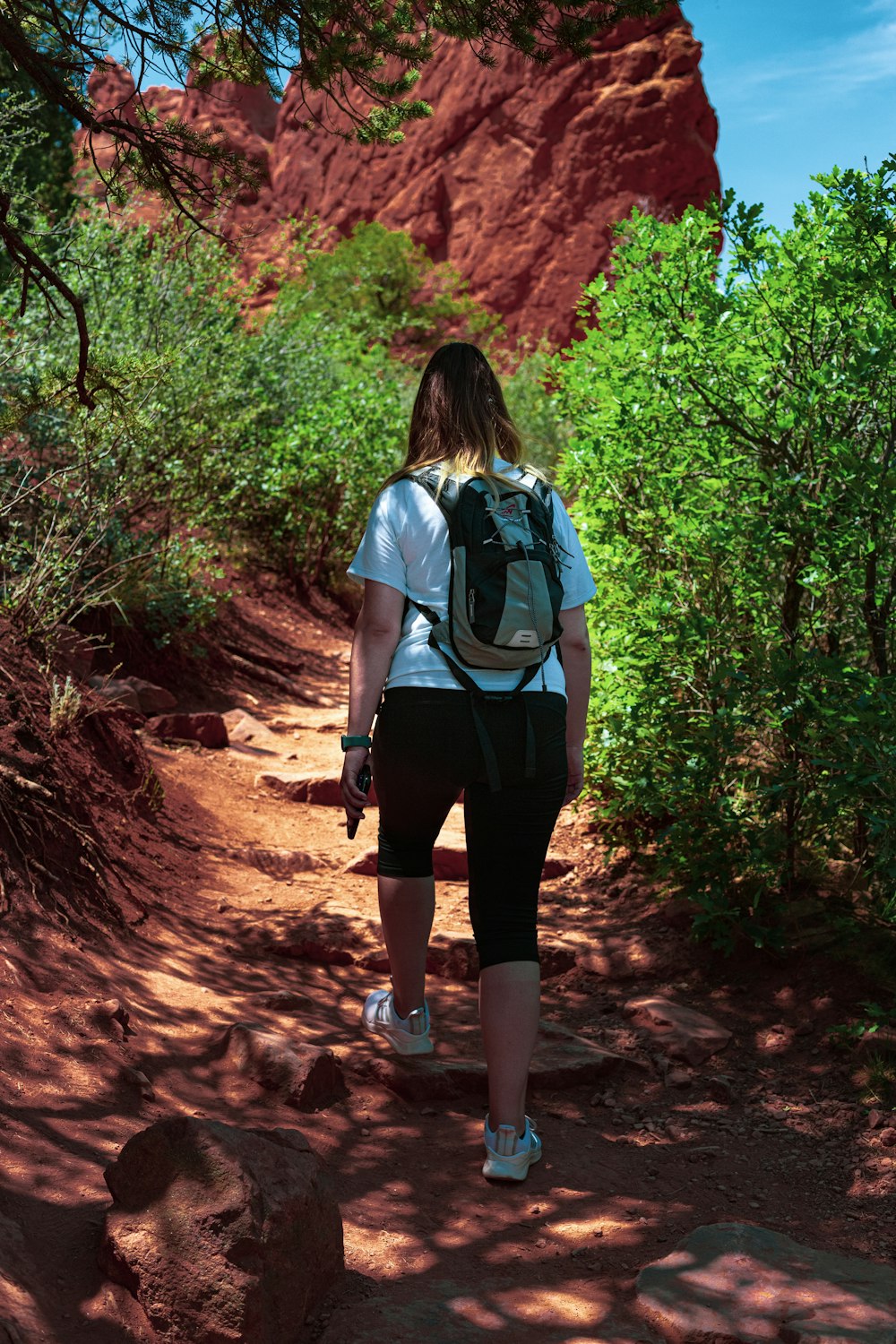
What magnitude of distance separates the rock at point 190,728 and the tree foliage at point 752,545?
9.33 feet

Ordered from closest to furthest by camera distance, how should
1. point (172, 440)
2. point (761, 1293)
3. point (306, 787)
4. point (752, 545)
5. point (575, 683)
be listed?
1. point (761, 1293)
2. point (575, 683)
3. point (752, 545)
4. point (306, 787)
5. point (172, 440)

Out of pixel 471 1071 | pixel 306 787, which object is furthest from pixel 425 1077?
pixel 306 787

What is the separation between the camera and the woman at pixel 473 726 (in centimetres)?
282

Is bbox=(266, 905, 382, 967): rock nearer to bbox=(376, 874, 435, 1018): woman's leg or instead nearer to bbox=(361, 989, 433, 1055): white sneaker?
bbox=(361, 989, 433, 1055): white sneaker

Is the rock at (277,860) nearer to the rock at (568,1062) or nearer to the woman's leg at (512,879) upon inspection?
the rock at (568,1062)

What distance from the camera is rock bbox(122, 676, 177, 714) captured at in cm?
721

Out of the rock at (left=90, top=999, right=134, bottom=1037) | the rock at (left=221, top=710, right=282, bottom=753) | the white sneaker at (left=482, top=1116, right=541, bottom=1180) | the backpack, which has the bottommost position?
the white sneaker at (left=482, top=1116, right=541, bottom=1180)

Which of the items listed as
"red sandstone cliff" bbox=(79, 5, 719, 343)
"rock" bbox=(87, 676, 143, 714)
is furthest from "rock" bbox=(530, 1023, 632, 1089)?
"red sandstone cliff" bbox=(79, 5, 719, 343)

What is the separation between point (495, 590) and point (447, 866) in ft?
9.70

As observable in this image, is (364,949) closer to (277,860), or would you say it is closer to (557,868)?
(277,860)

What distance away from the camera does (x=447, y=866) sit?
556cm

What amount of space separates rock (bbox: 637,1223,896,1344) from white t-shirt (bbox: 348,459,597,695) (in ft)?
4.19

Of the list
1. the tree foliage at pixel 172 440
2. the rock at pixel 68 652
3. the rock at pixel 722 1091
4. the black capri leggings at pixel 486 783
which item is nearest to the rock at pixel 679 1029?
the rock at pixel 722 1091

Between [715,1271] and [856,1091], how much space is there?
1296 mm
